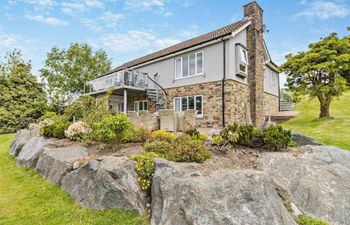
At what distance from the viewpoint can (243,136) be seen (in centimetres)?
505

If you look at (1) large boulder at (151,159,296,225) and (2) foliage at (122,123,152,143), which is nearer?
(1) large boulder at (151,159,296,225)

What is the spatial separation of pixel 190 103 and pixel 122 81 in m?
5.22

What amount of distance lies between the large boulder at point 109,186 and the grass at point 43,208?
0.46 ft

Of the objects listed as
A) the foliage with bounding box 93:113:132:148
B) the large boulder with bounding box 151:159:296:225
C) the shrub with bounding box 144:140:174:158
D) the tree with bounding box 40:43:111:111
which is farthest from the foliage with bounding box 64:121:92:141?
the tree with bounding box 40:43:111:111

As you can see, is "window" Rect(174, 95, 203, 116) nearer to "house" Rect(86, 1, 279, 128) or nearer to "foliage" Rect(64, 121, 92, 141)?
"house" Rect(86, 1, 279, 128)

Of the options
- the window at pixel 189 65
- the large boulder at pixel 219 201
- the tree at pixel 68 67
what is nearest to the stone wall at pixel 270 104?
the window at pixel 189 65

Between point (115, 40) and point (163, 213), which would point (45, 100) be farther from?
point (163, 213)

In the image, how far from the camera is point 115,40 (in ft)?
50.8

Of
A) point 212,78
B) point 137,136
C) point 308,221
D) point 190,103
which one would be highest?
point 212,78

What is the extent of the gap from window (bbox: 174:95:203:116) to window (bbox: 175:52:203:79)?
1.61 meters

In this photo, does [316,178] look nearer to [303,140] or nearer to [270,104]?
[303,140]

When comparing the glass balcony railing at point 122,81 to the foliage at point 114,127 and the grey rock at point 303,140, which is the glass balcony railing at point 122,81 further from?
the grey rock at point 303,140

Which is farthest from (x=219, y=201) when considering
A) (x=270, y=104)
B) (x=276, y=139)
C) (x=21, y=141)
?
(x=270, y=104)

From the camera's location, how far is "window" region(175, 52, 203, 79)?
42.3 feet
